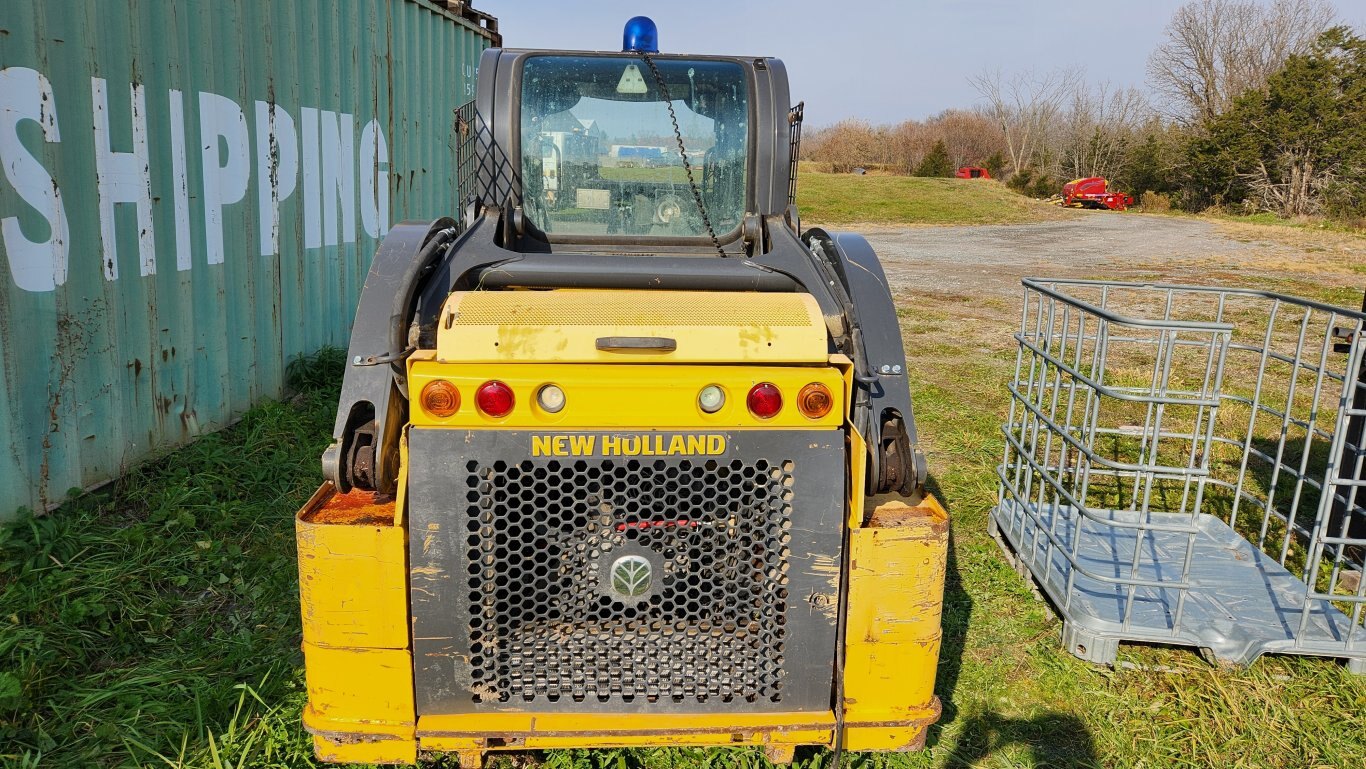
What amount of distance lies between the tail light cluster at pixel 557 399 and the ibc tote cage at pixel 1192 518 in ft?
5.46

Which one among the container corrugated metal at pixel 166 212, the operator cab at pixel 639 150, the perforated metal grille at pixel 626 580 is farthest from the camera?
the container corrugated metal at pixel 166 212

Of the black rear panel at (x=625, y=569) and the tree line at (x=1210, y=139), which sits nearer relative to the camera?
the black rear panel at (x=625, y=569)

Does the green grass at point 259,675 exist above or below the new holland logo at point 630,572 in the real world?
below

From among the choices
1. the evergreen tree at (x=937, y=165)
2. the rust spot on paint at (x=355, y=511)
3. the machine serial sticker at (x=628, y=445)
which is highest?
the evergreen tree at (x=937, y=165)

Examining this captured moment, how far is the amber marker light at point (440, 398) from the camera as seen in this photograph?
2457 mm

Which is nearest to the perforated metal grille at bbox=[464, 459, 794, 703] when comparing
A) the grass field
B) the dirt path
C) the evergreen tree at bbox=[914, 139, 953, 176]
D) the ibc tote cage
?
the grass field

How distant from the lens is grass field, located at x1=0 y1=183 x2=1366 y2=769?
3154 mm

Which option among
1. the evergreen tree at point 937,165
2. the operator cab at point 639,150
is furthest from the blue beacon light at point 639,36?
the evergreen tree at point 937,165

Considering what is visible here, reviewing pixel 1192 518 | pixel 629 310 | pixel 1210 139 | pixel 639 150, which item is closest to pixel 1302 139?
pixel 1210 139

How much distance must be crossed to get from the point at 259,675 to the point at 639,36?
3.09 m

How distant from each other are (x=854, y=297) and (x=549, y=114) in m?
1.57

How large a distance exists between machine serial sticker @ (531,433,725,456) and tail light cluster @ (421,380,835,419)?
8cm

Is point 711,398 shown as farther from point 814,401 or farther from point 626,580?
point 626,580

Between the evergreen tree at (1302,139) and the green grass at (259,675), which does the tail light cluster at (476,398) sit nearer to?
the green grass at (259,675)
